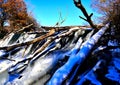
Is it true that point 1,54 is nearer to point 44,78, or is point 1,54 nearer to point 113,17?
point 44,78

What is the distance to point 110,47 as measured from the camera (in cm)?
616

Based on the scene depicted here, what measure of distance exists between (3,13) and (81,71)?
3392 cm

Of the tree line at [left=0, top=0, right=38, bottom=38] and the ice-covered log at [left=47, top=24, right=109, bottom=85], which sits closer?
the ice-covered log at [left=47, top=24, right=109, bottom=85]

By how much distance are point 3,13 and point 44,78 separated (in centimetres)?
3404

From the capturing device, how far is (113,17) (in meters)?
6.92

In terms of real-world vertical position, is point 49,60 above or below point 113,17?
below

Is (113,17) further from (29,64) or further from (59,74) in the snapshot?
(59,74)

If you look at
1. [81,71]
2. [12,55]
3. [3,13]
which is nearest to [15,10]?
[3,13]

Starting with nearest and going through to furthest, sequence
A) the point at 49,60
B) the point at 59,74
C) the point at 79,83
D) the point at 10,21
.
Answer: the point at 59,74 < the point at 79,83 < the point at 49,60 < the point at 10,21

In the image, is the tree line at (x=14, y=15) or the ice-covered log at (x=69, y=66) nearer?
the ice-covered log at (x=69, y=66)

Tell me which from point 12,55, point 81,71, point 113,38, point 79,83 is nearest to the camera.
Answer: point 79,83

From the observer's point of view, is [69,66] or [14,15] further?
[14,15]

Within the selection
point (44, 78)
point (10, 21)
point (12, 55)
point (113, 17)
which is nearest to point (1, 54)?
point (12, 55)

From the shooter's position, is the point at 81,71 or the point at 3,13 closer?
the point at 81,71
